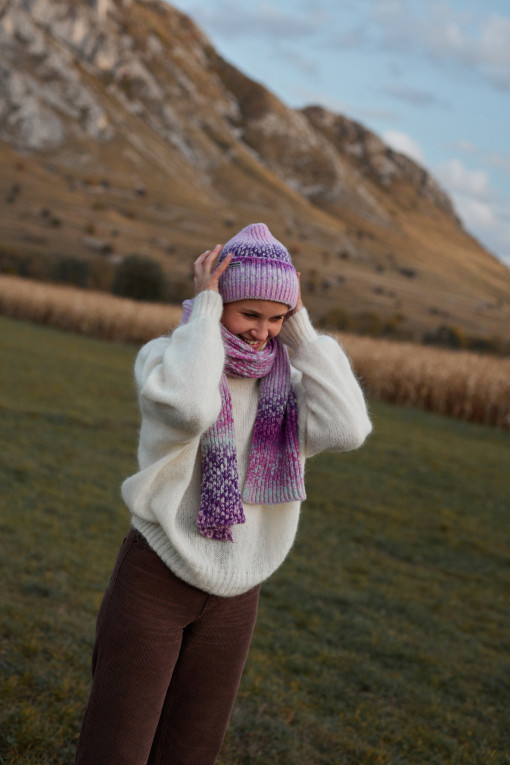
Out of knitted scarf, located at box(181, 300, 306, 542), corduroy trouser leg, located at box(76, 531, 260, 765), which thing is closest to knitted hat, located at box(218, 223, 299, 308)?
knitted scarf, located at box(181, 300, 306, 542)

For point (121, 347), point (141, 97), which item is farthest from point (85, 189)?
point (121, 347)

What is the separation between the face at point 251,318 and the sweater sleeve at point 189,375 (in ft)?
0.29

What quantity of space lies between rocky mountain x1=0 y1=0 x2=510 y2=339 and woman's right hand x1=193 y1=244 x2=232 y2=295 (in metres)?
41.7

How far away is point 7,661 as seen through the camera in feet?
12.5

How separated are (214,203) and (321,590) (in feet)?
317

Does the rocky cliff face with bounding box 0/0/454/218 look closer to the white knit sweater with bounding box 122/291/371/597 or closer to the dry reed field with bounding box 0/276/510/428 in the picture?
the dry reed field with bounding box 0/276/510/428

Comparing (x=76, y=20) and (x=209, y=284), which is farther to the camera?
(x=76, y=20)

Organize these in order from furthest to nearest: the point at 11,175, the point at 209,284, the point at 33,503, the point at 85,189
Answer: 1. the point at 85,189
2. the point at 11,175
3. the point at 33,503
4. the point at 209,284

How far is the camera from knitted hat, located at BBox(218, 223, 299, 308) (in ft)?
7.55

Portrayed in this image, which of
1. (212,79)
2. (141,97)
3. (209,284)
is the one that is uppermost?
(212,79)

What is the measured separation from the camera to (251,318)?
2357mm

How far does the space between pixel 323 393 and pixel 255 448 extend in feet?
0.87

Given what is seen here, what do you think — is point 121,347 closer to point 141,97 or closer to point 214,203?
point 214,203

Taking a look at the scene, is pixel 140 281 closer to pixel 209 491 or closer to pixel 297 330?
pixel 297 330
